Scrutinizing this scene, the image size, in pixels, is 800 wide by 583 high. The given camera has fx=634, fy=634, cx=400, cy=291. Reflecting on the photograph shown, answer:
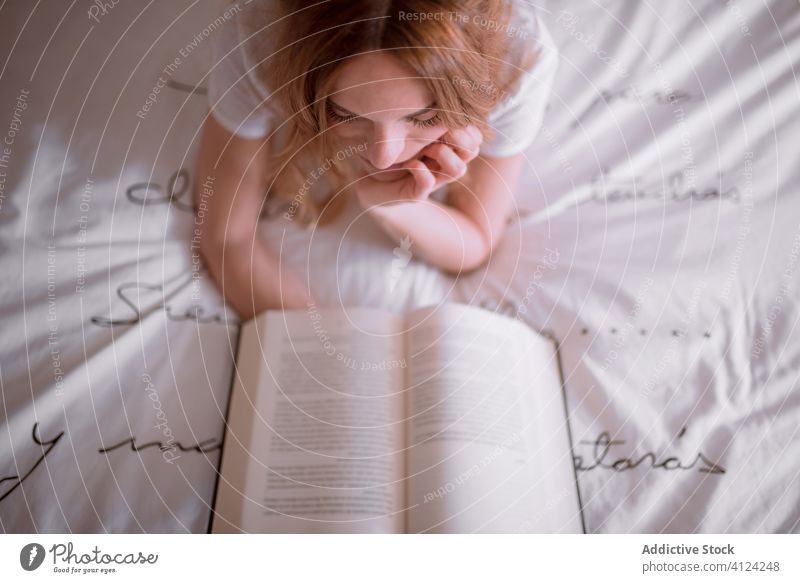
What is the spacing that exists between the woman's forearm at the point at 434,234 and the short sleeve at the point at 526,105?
0.06m

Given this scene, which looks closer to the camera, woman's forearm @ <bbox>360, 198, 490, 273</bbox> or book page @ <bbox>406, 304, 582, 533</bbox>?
book page @ <bbox>406, 304, 582, 533</bbox>

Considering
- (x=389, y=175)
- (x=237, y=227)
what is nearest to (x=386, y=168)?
(x=389, y=175)

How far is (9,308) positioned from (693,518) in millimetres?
450

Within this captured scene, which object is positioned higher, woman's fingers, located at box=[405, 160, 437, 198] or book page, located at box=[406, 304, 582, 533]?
woman's fingers, located at box=[405, 160, 437, 198]

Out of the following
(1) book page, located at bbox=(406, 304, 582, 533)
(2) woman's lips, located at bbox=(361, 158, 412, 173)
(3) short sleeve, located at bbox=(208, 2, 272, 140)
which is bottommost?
(1) book page, located at bbox=(406, 304, 582, 533)

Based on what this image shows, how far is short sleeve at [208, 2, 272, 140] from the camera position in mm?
457

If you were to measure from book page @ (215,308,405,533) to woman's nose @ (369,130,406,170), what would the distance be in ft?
0.36

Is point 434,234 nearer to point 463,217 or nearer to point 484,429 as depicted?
point 463,217

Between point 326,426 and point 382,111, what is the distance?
205 mm

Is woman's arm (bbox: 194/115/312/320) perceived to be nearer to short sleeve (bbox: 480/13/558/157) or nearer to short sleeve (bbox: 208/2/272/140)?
short sleeve (bbox: 208/2/272/140)

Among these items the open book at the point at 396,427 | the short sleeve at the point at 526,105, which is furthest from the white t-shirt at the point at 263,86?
the open book at the point at 396,427

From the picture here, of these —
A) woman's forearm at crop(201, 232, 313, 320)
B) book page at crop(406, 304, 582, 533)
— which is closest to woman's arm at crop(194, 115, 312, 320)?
woman's forearm at crop(201, 232, 313, 320)

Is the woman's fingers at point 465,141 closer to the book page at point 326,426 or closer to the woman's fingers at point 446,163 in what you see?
the woman's fingers at point 446,163
